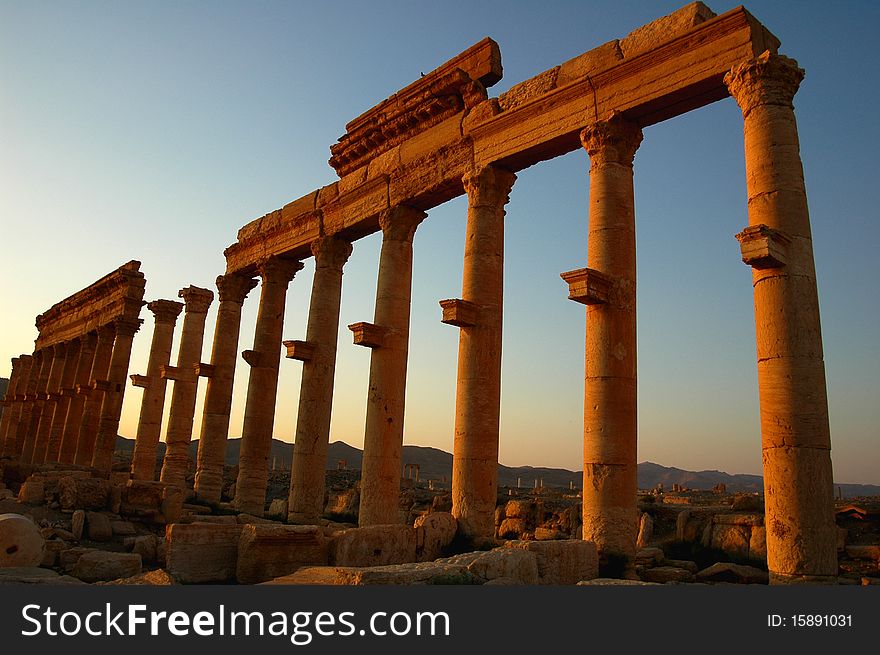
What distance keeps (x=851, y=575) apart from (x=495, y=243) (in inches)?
376

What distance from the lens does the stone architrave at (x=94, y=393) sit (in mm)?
31812

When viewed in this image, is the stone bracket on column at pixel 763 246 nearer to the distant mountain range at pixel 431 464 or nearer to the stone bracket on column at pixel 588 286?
the stone bracket on column at pixel 588 286

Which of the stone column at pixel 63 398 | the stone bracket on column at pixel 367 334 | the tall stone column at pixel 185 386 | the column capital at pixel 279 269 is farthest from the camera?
the stone column at pixel 63 398

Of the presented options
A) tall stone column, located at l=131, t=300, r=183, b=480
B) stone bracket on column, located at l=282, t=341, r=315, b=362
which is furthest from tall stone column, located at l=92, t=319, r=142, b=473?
stone bracket on column, located at l=282, t=341, r=315, b=362

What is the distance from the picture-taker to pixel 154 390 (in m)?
29.1

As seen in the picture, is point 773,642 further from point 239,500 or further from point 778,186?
point 239,500

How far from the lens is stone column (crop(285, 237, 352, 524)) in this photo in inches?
735

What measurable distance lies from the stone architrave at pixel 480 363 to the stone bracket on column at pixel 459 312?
0.08 m

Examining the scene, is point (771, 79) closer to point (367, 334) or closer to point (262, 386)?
point (367, 334)

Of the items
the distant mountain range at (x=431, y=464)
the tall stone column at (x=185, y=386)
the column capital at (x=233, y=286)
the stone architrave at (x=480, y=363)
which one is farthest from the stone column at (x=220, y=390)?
the distant mountain range at (x=431, y=464)

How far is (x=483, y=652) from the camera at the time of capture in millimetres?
5805

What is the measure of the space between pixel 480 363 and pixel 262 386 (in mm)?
9629

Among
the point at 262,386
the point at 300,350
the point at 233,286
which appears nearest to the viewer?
the point at 300,350

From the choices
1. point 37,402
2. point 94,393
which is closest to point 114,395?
point 94,393
